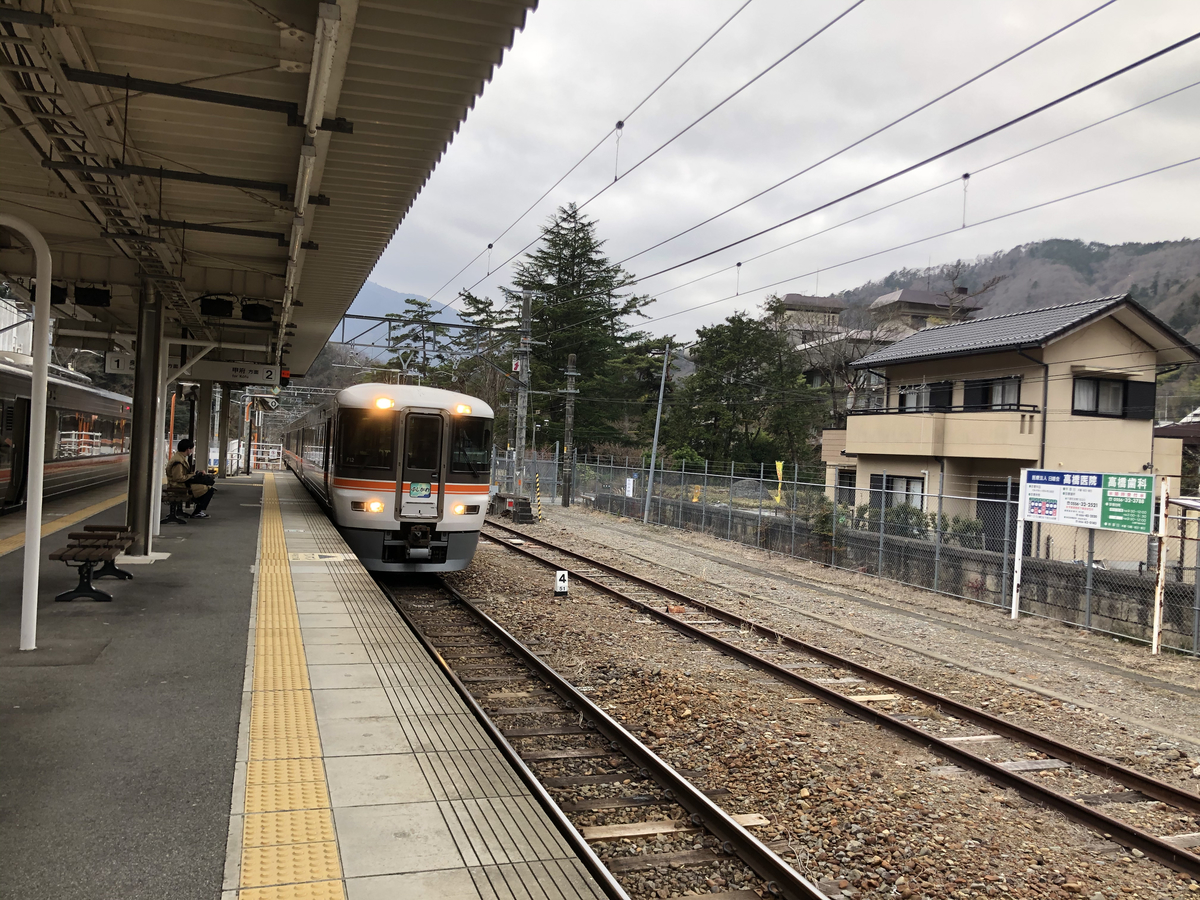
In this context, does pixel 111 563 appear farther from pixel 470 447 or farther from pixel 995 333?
pixel 995 333

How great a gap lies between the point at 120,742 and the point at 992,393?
73.9ft

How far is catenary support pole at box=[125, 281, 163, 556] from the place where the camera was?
9977 millimetres

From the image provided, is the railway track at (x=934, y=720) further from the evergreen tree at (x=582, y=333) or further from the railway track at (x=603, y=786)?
the evergreen tree at (x=582, y=333)

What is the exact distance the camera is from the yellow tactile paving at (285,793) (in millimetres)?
3125

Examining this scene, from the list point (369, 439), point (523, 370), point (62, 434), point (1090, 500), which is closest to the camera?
point (369, 439)

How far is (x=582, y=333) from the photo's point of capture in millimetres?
46625

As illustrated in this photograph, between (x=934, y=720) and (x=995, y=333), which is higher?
(x=995, y=333)

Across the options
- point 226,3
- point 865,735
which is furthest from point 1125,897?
point 226,3

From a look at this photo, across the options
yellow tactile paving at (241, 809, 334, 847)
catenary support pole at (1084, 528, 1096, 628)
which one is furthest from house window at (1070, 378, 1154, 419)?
yellow tactile paving at (241, 809, 334, 847)

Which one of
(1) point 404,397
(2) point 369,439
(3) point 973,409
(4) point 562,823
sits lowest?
(4) point 562,823

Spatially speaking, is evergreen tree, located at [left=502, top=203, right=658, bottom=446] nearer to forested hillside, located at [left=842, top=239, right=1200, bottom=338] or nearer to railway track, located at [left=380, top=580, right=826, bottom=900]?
forested hillside, located at [left=842, top=239, right=1200, bottom=338]

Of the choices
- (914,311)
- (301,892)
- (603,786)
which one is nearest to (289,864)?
(301,892)

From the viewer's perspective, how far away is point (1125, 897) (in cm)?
438

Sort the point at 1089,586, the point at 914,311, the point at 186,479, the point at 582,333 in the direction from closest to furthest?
1. the point at 1089,586
2. the point at 186,479
3. the point at 582,333
4. the point at 914,311
